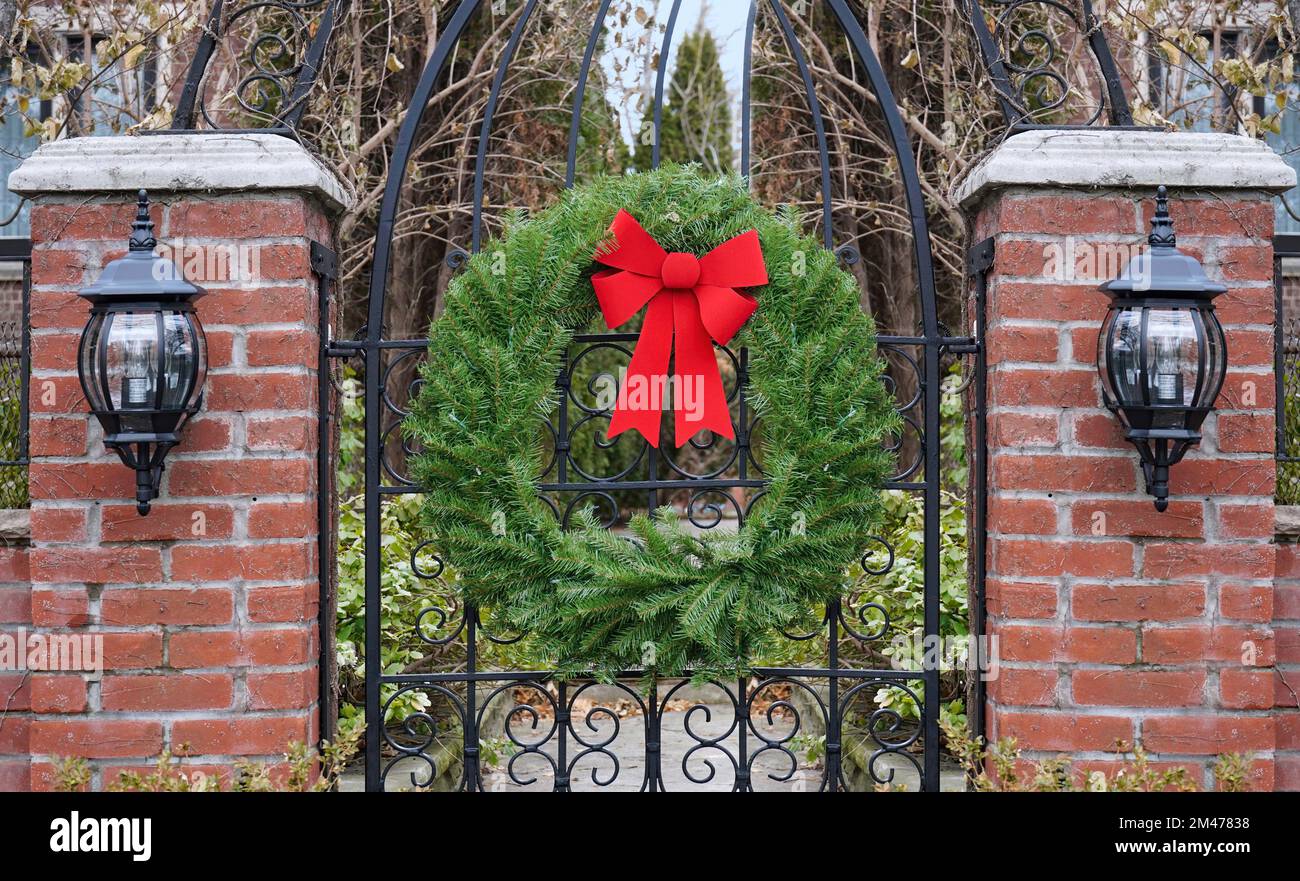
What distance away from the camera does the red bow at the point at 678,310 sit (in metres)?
2.67

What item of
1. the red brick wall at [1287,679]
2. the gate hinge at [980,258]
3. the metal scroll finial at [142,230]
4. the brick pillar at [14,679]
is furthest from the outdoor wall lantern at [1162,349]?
the brick pillar at [14,679]

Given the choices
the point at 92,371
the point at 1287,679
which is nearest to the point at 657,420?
the point at 92,371

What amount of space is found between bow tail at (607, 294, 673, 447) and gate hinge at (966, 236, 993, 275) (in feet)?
2.43

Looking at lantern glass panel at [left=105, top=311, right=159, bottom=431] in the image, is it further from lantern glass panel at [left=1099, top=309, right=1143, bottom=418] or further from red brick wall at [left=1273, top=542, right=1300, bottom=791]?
red brick wall at [left=1273, top=542, right=1300, bottom=791]

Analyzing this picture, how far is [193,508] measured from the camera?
2.60 metres

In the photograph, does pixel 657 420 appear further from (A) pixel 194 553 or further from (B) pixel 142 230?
(B) pixel 142 230

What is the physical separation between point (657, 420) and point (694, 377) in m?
0.14

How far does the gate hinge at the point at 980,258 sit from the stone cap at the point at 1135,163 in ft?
0.45

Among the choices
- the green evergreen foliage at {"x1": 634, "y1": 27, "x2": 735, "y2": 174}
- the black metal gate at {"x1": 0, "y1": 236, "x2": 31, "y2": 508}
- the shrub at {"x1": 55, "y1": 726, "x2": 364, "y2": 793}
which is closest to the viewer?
the shrub at {"x1": 55, "y1": 726, "x2": 364, "y2": 793}

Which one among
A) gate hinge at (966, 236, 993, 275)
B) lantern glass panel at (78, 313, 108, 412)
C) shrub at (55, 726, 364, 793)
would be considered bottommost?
shrub at (55, 726, 364, 793)

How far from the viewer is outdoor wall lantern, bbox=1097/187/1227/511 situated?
241 cm

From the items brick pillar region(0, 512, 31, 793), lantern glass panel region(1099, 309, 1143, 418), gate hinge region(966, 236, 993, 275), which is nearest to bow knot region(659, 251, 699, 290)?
gate hinge region(966, 236, 993, 275)

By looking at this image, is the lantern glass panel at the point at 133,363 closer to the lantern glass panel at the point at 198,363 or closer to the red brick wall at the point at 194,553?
the lantern glass panel at the point at 198,363

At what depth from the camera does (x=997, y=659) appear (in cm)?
263
